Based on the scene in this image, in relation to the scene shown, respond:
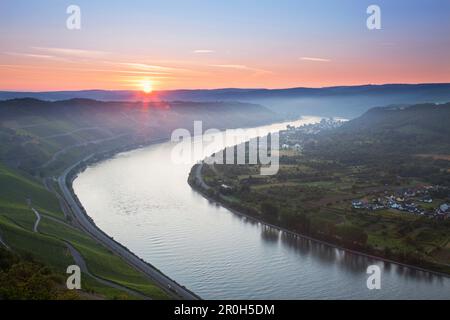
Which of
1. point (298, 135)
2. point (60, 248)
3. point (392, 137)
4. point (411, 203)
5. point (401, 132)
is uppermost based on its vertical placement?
point (401, 132)

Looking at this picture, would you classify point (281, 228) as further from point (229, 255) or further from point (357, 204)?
point (357, 204)

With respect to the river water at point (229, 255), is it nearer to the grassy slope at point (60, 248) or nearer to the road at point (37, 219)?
the grassy slope at point (60, 248)

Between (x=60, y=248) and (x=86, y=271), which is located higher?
(x=60, y=248)

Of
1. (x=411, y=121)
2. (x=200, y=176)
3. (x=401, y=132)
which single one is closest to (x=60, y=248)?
(x=200, y=176)

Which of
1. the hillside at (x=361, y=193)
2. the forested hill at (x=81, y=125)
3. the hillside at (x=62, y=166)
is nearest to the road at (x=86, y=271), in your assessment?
the hillside at (x=62, y=166)

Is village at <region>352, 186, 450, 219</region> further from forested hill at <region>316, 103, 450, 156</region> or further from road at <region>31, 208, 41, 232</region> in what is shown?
forested hill at <region>316, 103, 450, 156</region>

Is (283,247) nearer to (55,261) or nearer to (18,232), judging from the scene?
(55,261)
